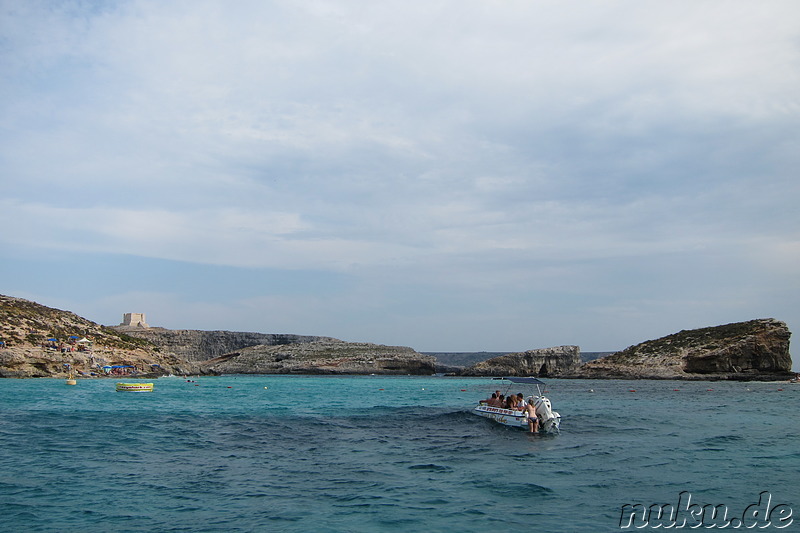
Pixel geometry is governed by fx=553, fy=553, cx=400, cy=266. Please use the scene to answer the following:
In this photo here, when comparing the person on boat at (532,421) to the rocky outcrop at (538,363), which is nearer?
the person on boat at (532,421)

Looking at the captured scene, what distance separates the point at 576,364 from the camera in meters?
138

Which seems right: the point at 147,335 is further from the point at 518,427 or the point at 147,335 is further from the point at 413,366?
the point at 518,427

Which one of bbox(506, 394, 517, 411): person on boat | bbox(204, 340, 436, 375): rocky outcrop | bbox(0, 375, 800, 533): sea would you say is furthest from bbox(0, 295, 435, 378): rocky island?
bbox(506, 394, 517, 411): person on boat

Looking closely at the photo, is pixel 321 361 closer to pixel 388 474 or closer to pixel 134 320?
pixel 134 320

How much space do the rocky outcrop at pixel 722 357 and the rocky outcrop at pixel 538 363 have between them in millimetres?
21046

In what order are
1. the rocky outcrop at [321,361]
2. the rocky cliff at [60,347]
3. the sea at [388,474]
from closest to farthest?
the sea at [388,474]
the rocky cliff at [60,347]
the rocky outcrop at [321,361]

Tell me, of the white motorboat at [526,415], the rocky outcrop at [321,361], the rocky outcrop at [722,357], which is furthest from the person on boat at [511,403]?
the rocky outcrop at [321,361]

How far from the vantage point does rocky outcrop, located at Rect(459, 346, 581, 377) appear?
137m

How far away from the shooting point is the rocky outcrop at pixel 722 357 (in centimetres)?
9581

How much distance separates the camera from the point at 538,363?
14125cm

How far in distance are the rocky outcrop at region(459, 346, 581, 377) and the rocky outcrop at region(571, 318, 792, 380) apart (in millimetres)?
21046

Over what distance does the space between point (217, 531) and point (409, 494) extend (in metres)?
6.11

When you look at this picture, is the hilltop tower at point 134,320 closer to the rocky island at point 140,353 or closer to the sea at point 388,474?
the rocky island at point 140,353

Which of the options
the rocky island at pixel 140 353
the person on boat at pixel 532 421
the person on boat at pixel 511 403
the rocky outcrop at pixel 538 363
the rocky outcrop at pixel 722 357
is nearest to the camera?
the person on boat at pixel 532 421
